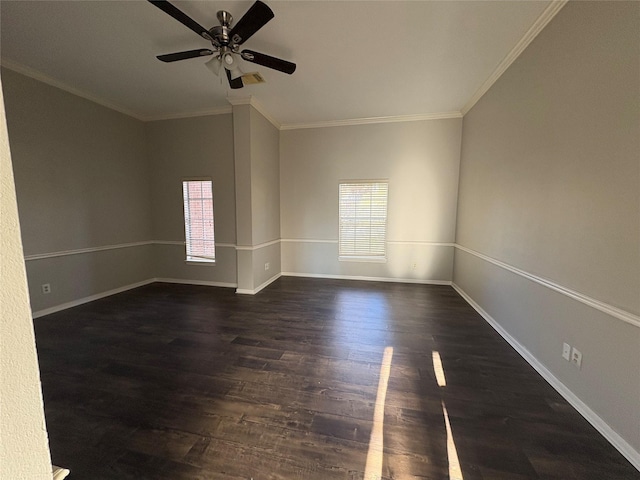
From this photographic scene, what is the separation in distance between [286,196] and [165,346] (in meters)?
3.40

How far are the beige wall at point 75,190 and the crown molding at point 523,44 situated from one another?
5498 millimetres

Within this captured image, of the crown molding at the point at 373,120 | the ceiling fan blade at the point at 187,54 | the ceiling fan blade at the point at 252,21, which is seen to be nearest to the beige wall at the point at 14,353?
the ceiling fan blade at the point at 252,21

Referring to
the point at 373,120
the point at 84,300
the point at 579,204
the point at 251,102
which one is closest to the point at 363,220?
the point at 373,120

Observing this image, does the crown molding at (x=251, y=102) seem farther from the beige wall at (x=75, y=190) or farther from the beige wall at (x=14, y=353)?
the beige wall at (x=14, y=353)

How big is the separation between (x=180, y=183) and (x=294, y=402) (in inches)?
168

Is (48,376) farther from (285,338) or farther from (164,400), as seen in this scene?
(285,338)

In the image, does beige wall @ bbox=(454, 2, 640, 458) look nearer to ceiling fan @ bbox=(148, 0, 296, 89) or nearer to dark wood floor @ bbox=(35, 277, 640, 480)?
dark wood floor @ bbox=(35, 277, 640, 480)

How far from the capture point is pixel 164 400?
5.95 ft

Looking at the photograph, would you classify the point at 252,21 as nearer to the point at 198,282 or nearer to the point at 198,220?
the point at 198,220

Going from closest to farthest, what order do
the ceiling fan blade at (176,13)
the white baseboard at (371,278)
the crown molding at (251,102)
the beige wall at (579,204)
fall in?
1. the beige wall at (579,204)
2. the ceiling fan blade at (176,13)
3. the crown molding at (251,102)
4. the white baseboard at (371,278)

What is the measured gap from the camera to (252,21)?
6.55 feet

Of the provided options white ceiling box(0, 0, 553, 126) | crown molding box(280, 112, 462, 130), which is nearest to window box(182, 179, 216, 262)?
white ceiling box(0, 0, 553, 126)

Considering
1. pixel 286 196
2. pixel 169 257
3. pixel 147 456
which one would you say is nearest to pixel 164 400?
pixel 147 456

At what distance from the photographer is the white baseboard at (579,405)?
1.41 metres
